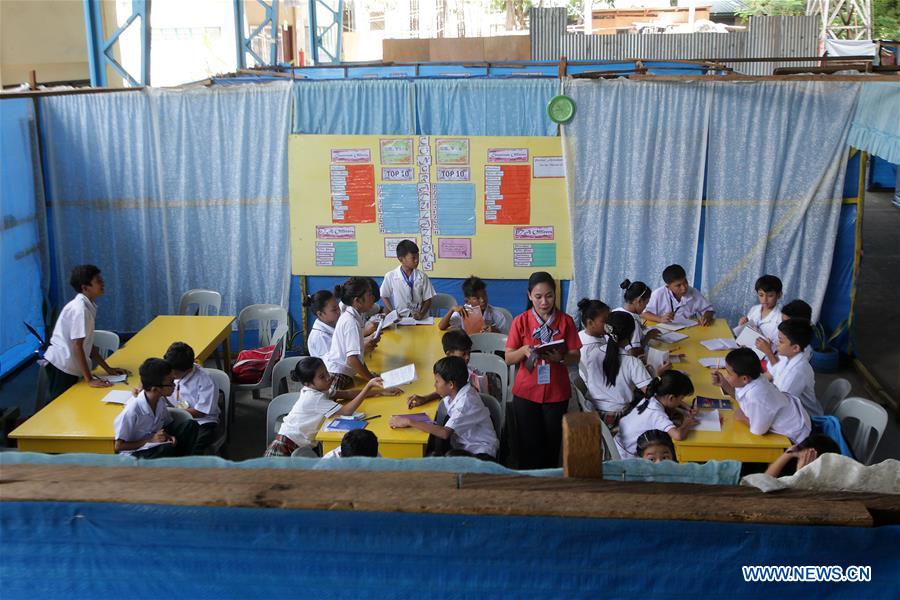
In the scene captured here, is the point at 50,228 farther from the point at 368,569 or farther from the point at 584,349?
the point at 368,569

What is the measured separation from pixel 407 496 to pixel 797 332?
445cm

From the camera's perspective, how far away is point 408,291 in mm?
7676

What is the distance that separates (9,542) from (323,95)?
695 centimetres

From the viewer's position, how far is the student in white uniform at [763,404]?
5.04 m

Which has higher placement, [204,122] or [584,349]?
[204,122]

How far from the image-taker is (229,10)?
93.6 feet

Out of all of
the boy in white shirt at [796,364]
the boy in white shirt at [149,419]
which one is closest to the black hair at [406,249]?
the boy in white shirt at [149,419]

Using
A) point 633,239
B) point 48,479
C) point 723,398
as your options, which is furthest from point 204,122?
point 48,479

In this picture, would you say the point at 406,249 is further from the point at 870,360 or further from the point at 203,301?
the point at 870,360

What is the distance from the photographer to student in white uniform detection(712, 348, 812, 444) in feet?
16.5

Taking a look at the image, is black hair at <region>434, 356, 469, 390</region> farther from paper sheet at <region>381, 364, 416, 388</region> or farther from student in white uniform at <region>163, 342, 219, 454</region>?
student in white uniform at <region>163, 342, 219, 454</region>

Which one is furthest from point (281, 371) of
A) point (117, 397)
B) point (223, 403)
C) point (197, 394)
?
point (117, 397)

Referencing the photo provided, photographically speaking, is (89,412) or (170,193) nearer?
(89,412)

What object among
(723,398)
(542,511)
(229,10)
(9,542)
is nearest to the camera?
(542,511)
